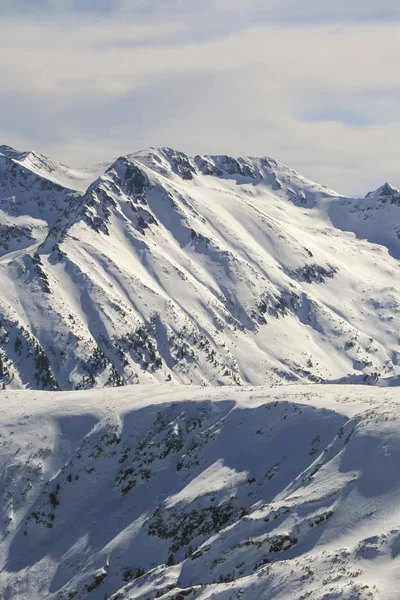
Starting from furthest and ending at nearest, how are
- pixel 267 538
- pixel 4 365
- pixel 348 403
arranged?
pixel 4 365
pixel 348 403
pixel 267 538

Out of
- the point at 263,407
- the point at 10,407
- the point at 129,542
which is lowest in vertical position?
the point at 129,542

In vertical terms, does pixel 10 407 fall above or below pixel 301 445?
above

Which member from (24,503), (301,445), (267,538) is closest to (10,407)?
(24,503)

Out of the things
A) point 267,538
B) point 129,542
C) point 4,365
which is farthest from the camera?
point 4,365

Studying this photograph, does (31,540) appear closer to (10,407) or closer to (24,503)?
(24,503)

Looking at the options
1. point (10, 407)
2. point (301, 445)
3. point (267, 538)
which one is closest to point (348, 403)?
point (301, 445)

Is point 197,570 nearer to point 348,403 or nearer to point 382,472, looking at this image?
point 382,472

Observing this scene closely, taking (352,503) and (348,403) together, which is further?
(348,403)
